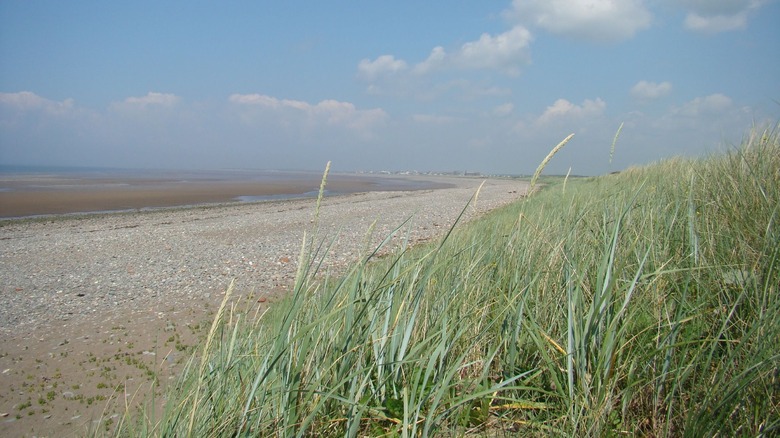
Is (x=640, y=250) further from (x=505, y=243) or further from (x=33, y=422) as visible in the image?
(x=33, y=422)

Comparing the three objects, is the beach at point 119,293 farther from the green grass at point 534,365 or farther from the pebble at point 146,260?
the green grass at point 534,365

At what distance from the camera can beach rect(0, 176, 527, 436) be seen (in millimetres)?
4707

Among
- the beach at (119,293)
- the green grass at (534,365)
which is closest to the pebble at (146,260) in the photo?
the beach at (119,293)

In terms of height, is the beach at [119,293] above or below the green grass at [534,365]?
below

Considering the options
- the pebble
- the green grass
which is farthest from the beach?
the green grass

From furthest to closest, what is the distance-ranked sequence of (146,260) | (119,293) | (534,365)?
(146,260) → (119,293) → (534,365)

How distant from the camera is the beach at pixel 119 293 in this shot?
185 inches

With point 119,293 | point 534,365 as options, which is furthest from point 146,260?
point 534,365

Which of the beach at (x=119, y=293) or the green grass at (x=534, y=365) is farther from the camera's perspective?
the beach at (x=119, y=293)

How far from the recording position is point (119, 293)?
864 cm

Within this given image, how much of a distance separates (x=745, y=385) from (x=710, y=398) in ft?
0.37

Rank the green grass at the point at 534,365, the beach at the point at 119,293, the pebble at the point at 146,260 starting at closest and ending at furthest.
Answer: the green grass at the point at 534,365, the beach at the point at 119,293, the pebble at the point at 146,260

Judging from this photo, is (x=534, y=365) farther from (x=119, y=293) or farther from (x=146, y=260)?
(x=146, y=260)

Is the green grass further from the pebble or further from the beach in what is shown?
the pebble
